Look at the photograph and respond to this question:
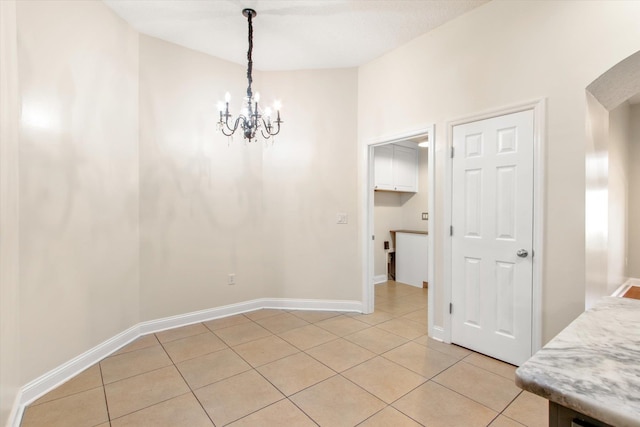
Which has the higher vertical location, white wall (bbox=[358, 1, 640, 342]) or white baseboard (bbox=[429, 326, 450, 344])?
white wall (bbox=[358, 1, 640, 342])

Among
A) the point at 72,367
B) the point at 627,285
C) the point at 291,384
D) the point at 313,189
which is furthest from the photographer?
the point at 627,285

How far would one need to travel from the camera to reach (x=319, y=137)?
3828mm

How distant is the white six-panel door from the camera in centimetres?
237

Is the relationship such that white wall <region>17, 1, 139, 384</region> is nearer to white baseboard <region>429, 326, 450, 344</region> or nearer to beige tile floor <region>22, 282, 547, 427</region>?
beige tile floor <region>22, 282, 547, 427</region>

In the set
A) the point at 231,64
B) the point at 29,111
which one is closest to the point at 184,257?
the point at 29,111

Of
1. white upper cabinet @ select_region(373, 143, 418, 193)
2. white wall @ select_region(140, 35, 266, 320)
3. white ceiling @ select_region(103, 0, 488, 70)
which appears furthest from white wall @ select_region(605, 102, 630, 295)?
white wall @ select_region(140, 35, 266, 320)

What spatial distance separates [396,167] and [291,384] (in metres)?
4.03

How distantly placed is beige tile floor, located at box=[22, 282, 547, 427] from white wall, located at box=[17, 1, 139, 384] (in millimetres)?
445

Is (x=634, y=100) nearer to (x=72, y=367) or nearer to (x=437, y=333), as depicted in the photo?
A: (x=437, y=333)

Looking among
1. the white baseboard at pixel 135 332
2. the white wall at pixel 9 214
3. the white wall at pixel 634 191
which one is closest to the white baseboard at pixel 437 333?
the white baseboard at pixel 135 332

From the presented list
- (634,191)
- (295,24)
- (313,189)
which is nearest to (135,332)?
(313,189)

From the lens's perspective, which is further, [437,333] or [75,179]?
[437,333]

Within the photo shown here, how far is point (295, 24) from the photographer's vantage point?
9.54ft

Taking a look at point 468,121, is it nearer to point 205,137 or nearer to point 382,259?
point 205,137
